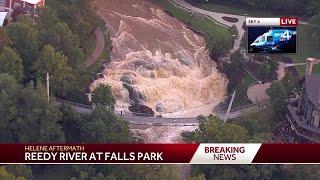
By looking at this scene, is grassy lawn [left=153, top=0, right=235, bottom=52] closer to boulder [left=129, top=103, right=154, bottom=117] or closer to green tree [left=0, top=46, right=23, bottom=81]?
boulder [left=129, top=103, right=154, bottom=117]

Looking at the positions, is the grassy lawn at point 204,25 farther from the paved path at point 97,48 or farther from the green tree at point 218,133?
the green tree at point 218,133

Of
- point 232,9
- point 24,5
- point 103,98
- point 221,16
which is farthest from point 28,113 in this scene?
point 232,9

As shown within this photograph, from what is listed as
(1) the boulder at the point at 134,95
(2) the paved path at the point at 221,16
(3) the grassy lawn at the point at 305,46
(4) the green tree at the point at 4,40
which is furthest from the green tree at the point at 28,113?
(3) the grassy lawn at the point at 305,46

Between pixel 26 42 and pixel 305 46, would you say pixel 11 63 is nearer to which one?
pixel 26 42

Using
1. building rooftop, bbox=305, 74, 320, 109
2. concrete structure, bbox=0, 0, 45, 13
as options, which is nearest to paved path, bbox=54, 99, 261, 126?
building rooftop, bbox=305, 74, 320, 109

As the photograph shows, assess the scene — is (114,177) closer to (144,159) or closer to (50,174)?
(50,174)

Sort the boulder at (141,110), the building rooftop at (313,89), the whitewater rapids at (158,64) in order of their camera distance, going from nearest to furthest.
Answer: the building rooftop at (313,89)
the boulder at (141,110)
the whitewater rapids at (158,64)
